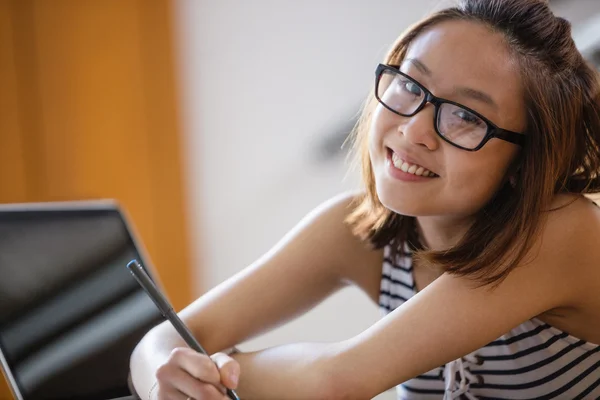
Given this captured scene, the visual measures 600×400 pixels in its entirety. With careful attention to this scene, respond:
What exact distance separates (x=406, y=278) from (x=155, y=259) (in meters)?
1.33

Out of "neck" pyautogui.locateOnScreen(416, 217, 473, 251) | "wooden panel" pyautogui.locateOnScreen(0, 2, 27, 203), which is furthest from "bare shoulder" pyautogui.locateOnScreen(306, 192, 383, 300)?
"wooden panel" pyautogui.locateOnScreen(0, 2, 27, 203)

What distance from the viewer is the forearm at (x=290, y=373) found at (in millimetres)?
913

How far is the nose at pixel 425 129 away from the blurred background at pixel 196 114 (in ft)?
3.57

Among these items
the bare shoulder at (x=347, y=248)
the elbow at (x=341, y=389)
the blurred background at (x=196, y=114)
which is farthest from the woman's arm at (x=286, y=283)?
the blurred background at (x=196, y=114)

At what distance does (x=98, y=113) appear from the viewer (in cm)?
211

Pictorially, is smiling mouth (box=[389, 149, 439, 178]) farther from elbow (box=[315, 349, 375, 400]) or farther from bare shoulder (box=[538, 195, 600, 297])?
elbow (box=[315, 349, 375, 400])

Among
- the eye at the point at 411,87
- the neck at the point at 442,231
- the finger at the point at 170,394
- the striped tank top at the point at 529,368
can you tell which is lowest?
the striped tank top at the point at 529,368

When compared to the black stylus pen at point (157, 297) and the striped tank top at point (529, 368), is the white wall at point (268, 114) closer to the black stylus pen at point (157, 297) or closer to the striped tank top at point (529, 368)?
→ the striped tank top at point (529, 368)

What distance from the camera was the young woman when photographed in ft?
3.05

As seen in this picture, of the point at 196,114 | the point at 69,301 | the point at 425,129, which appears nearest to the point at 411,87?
the point at 425,129

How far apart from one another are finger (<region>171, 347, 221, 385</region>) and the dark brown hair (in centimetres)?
37

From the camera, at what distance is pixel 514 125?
3.21ft

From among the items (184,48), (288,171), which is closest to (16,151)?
(184,48)

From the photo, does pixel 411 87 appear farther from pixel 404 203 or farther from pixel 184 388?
pixel 184 388
